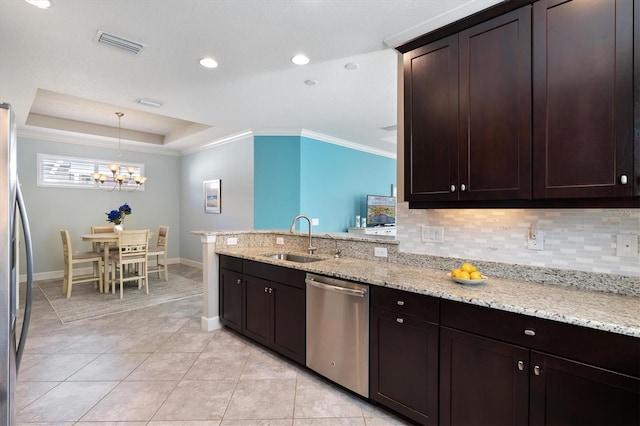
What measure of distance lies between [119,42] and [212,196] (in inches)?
161

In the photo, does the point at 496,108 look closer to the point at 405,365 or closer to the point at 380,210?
the point at 405,365

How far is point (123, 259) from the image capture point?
4.90 meters

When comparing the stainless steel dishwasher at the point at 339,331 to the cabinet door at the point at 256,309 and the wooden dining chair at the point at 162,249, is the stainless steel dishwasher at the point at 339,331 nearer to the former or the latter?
the cabinet door at the point at 256,309

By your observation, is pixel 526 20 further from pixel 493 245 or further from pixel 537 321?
pixel 537 321

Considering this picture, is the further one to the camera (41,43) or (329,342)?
(41,43)

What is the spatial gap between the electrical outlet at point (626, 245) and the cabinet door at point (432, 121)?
863 mm

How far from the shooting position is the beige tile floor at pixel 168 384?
6.82 feet

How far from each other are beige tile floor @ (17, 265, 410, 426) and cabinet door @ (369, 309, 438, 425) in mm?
186

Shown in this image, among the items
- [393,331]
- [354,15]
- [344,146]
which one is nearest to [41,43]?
[354,15]

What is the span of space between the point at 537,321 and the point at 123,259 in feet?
17.5

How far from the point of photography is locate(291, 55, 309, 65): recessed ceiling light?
288 cm

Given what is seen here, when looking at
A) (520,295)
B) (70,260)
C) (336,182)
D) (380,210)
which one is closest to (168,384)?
(520,295)

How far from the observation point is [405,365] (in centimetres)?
195

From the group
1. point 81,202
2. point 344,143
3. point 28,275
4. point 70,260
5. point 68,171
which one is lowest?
point 70,260
